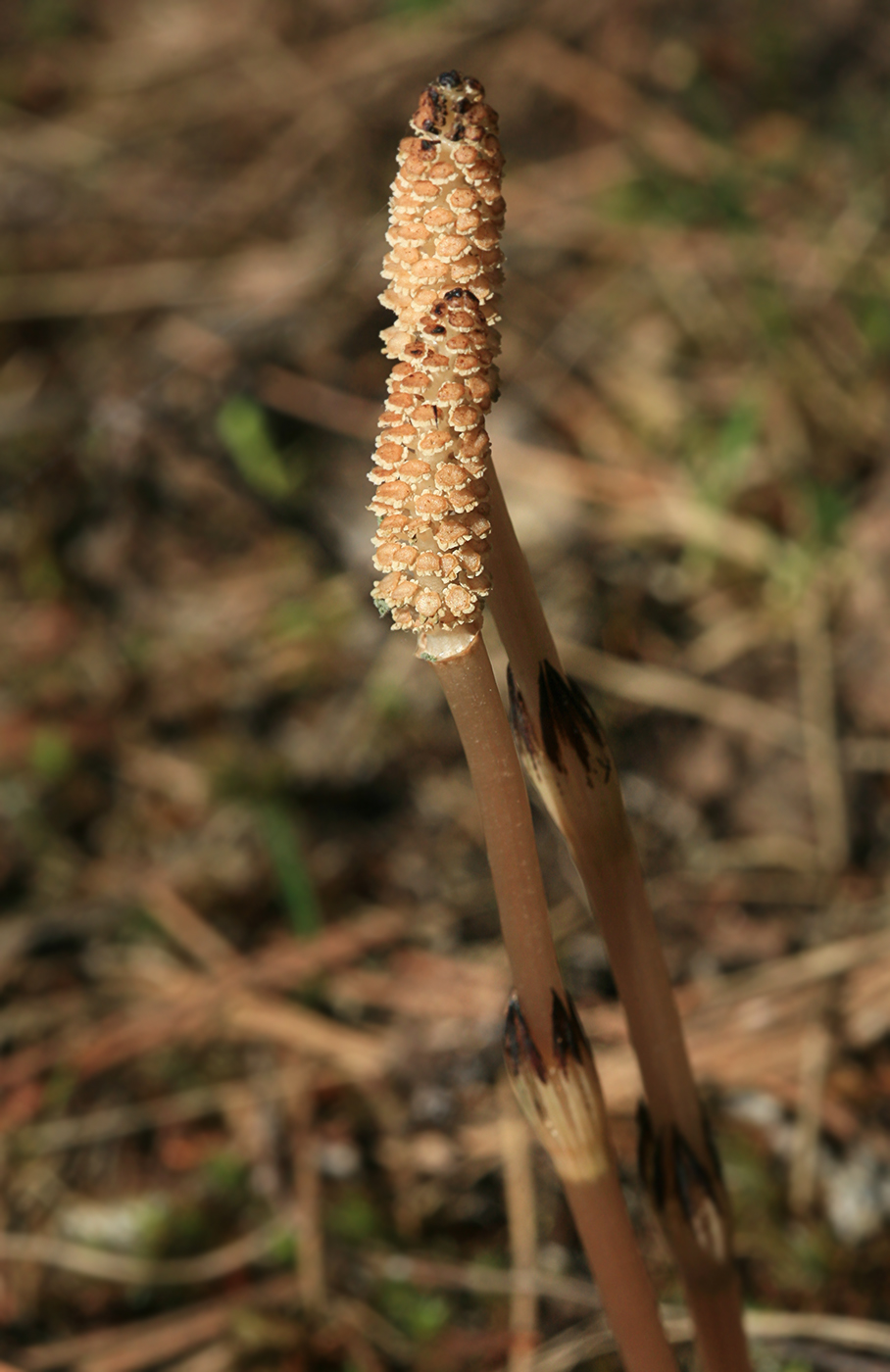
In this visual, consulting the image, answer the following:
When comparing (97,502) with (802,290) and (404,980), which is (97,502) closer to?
(404,980)

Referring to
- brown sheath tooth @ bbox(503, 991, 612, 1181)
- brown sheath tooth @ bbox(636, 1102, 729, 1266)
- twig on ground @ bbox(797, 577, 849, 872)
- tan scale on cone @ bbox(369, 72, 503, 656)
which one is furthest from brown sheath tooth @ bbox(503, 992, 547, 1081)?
twig on ground @ bbox(797, 577, 849, 872)

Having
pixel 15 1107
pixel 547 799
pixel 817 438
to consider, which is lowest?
pixel 547 799

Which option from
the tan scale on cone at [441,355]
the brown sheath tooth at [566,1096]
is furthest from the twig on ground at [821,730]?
the tan scale on cone at [441,355]

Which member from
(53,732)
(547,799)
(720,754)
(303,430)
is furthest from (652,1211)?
(303,430)

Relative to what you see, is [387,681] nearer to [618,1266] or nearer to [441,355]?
[618,1266]

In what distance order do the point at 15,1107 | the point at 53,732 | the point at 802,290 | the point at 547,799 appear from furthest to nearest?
the point at 802,290 → the point at 53,732 → the point at 15,1107 → the point at 547,799

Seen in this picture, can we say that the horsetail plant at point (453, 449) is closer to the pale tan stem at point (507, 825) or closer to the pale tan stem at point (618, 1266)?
the pale tan stem at point (507, 825)
